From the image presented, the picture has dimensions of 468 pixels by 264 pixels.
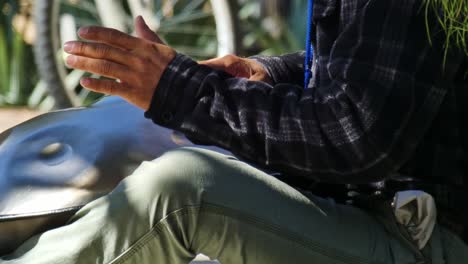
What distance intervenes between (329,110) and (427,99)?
18 centimetres

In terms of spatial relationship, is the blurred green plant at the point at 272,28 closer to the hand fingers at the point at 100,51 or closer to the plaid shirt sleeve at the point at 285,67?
the plaid shirt sleeve at the point at 285,67

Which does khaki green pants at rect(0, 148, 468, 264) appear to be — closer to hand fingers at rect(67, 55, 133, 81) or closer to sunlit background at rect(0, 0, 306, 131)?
hand fingers at rect(67, 55, 133, 81)

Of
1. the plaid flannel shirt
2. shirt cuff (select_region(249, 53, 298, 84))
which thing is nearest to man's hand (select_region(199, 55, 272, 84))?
shirt cuff (select_region(249, 53, 298, 84))

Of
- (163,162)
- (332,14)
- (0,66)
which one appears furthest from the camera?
(0,66)

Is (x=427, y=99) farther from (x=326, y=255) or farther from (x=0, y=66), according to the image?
(x=0, y=66)

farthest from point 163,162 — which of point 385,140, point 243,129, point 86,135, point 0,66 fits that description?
point 0,66

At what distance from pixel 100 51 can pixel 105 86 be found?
65mm

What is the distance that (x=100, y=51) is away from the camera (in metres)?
1.72

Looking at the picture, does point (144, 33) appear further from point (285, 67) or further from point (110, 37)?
point (285, 67)

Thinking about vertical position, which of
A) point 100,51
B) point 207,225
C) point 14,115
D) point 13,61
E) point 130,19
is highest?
point 100,51

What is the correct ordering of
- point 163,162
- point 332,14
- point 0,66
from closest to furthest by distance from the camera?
point 163,162 → point 332,14 → point 0,66

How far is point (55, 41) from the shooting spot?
4.27m

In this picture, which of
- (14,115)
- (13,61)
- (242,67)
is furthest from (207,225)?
(13,61)

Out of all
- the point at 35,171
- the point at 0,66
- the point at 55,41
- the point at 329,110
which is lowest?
the point at 0,66
